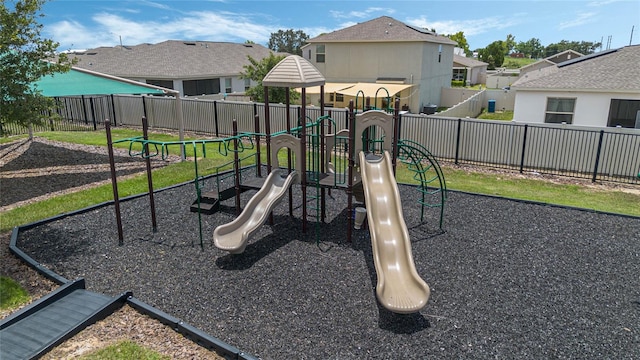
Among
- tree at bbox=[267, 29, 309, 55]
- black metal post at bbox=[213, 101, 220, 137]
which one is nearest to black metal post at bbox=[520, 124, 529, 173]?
black metal post at bbox=[213, 101, 220, 137]

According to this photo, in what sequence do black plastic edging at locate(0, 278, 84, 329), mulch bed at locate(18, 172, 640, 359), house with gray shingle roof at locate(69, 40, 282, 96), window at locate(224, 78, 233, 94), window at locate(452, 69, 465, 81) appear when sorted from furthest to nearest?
window at locate(452, 69, 465, 81) < window at locate(224, 78, 233, 94) < house with gray shingle roof at locate(69, 40, 282, 96) < black plastic edging at locate(0, 278, 84, 329) < mulch bed at locate(18, 172, 640, 359)

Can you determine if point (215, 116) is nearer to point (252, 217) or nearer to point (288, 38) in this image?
point (252, 217)

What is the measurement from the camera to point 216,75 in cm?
3253

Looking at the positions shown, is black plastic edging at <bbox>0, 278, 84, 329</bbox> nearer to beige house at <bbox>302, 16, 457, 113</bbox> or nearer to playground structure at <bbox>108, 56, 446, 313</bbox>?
playground structure at <bbox>108, 56, 446, 313</bbox>

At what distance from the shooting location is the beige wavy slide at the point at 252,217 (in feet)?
25.6

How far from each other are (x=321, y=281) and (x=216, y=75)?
2841 centimetres

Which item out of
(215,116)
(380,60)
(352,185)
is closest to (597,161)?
(352,185)

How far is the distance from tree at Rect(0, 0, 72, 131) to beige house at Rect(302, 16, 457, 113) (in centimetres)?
1929

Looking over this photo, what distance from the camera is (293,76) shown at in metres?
8.44

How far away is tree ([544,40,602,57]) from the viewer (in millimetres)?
139500

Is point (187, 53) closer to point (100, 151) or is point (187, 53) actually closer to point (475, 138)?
point (100, 151)

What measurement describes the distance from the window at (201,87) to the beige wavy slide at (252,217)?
2451 cm

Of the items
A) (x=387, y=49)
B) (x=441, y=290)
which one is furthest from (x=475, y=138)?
(x=387, y=49)

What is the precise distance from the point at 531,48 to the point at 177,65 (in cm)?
16693
